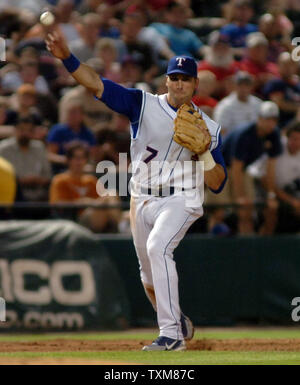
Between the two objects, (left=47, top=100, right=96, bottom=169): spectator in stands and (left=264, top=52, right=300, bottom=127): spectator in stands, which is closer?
(left=47, top=100, right=96, bottom=169): spectator in stands

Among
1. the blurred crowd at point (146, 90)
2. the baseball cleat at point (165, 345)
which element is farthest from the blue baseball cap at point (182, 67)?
the blurred crowd at point (146, 90)

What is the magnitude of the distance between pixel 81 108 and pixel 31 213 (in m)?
1.96

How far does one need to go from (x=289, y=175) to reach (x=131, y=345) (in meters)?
4.35

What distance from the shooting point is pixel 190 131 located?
6.93 meters

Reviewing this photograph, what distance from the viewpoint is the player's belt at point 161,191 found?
287 inches

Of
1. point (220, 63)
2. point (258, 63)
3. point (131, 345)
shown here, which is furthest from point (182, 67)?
point (258, 63)

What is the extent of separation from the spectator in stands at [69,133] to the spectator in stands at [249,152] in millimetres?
1826

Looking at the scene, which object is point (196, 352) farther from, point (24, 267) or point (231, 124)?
point (231, 124)

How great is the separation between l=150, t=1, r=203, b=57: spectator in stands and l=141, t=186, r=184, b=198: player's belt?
721cm

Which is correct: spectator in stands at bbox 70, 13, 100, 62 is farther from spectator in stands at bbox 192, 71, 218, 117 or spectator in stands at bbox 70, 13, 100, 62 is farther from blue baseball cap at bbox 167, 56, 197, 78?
blue baseball cap at bbox 167, 56, 197, 78

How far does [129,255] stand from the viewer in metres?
10.7

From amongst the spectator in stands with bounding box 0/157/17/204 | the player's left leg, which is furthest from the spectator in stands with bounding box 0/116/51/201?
the player's left leg

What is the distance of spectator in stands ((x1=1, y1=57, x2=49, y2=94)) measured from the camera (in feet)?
41.5

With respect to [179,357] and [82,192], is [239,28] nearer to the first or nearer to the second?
[82,192]
